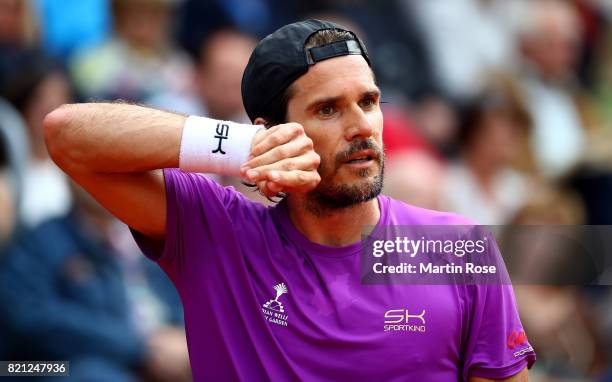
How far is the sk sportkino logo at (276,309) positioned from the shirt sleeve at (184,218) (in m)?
0.38

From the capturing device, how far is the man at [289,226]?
4438 millimetres

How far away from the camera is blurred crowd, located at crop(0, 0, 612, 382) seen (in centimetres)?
753

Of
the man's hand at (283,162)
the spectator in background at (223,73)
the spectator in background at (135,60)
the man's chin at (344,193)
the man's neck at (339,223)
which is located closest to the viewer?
the man's hand at (283,162)

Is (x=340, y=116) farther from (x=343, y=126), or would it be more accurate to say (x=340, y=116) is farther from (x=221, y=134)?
(x=221, y=134)

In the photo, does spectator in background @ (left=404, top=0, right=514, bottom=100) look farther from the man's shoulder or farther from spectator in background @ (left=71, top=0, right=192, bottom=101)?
the man's shoulder

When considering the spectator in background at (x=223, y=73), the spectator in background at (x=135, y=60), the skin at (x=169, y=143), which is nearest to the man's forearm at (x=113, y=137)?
the skin at (x=169, y=143)

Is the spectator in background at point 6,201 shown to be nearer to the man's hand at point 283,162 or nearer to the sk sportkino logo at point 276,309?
the sk sportkino logo at point 276,309

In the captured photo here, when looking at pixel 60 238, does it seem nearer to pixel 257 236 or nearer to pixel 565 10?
pixel 257 236

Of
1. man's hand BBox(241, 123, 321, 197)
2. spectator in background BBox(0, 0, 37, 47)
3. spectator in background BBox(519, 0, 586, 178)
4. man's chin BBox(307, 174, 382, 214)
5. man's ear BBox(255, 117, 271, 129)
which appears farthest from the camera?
spectator in background BBox(519, 0, 586, 178)

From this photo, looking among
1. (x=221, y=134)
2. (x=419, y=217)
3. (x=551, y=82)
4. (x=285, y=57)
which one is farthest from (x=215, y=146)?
(x=551, y=82)

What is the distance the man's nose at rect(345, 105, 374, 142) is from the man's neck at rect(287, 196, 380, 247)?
312 mm

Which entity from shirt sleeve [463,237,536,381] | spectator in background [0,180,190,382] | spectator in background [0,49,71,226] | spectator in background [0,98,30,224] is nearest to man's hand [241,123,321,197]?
shirt sleeve [463,237,536,381]

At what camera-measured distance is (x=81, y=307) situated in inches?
297

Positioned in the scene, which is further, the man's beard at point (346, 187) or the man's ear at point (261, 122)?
the man's ear at point (261, 122)
